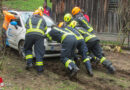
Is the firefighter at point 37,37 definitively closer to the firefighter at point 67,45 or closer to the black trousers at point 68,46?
the firefighter at point 67,45

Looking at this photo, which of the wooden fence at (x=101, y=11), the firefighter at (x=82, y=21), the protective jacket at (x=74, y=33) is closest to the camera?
the protective jacket at (x=74, y=33)

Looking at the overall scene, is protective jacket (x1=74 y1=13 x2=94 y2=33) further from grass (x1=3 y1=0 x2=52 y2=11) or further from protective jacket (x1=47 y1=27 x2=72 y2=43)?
grass (x1=3 y1=0 x2=52 y2=11)

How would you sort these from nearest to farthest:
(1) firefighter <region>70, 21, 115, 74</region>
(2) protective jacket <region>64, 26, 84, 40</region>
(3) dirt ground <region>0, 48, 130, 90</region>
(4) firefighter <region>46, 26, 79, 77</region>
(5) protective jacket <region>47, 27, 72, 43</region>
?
(3) dirt ground <region>0, 48, 130, 90</region>
(4) firefighter <region>46, 26, 79, 77</region>
(5) protective jacket <region>47, 27, 72, 43</region>
(2) protective jacket <region>64, 26, 84, 40</region>
(1) firefighter <region>70, 21, 115, 74</region>

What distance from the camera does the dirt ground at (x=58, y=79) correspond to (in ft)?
15.7

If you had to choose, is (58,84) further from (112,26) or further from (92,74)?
(112,26)

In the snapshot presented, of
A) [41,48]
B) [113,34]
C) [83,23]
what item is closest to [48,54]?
[41,48]

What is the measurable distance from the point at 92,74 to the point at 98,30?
6.69 meters

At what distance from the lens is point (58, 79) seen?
5.32 m

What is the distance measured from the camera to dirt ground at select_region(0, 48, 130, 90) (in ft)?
15.7

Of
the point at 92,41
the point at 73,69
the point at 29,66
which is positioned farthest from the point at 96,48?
the point at 29,66

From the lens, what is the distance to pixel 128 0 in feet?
30.5

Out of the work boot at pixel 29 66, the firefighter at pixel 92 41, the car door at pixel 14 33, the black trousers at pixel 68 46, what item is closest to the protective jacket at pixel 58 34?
the black trousers at pixel 68 46

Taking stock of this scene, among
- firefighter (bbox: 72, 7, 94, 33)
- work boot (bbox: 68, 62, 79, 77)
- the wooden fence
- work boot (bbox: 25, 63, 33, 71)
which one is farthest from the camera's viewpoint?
the wooden fence

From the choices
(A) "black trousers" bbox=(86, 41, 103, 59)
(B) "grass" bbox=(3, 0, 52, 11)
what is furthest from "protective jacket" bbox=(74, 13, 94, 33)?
(B) "grass" bbox=(3, 0, 52, 11)
